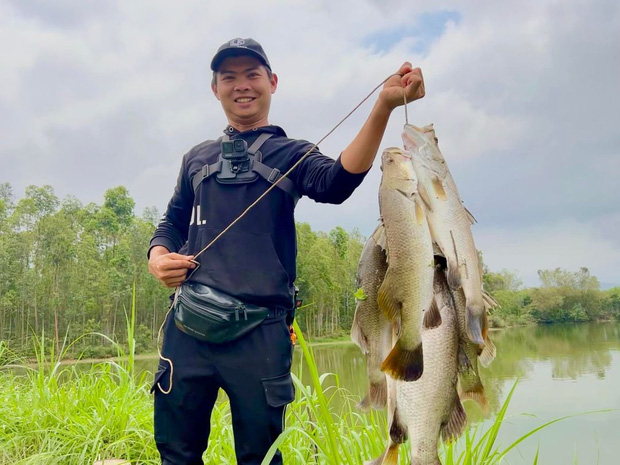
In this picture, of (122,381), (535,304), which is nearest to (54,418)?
(122,381)

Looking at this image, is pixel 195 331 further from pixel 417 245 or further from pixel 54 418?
pixel 54 418

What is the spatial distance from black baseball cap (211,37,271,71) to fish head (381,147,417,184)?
4.23 feet

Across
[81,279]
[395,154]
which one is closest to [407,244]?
[395,154]

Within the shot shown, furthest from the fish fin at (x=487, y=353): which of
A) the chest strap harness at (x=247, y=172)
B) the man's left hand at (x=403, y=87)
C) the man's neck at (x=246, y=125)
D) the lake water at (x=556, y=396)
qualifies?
the man's neck at (x=246, y=125)

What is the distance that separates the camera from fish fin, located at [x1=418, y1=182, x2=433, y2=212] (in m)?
1.40

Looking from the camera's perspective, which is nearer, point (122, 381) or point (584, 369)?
point (122, 381)

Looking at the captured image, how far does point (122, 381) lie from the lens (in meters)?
4.14

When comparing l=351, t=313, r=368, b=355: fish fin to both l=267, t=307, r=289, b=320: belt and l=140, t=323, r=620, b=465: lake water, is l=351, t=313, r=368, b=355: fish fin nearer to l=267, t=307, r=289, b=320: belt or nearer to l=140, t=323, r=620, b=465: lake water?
l=267, t=307, r=289, b=320: belt

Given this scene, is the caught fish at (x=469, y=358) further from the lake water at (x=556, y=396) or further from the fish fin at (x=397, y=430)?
the lake water at (x=556, y=396)

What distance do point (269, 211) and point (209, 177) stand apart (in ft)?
1.13

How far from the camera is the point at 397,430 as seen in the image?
59.5 inches

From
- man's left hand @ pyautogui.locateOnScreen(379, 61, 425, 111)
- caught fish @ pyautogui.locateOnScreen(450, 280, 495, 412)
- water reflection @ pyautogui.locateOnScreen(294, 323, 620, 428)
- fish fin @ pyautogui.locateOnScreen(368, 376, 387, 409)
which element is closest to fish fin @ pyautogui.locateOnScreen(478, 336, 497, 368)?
caught fish @ pyautogui.locateOnScreen(450, 280, 495, 412)

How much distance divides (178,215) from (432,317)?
5.42ft

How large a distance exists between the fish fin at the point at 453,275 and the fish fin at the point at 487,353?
8.7 inches
